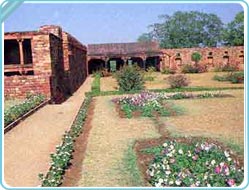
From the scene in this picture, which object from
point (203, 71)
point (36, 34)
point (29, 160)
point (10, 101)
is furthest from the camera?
point (203, 71)

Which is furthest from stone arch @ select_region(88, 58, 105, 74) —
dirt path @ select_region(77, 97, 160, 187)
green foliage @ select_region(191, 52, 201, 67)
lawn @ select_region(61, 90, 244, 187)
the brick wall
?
dirt path @ select_region(77, 97, 160, 187)

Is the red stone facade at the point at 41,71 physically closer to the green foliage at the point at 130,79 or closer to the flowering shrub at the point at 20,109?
the flowering shrub at the point at 20,109

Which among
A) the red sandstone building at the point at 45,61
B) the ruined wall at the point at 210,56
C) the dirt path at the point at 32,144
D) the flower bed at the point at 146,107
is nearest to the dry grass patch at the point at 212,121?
the flower bed at the point at 146,107

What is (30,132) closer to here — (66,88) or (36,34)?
(36,34)

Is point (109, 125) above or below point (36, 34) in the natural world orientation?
below

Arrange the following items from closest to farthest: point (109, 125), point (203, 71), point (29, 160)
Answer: point (29, 160) → point (109, 125) → point (203, 71)

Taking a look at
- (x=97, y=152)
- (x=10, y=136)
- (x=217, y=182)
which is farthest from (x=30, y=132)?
(x=217, y=182)

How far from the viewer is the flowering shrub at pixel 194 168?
4449mm

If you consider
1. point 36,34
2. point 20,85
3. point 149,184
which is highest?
point 36,34

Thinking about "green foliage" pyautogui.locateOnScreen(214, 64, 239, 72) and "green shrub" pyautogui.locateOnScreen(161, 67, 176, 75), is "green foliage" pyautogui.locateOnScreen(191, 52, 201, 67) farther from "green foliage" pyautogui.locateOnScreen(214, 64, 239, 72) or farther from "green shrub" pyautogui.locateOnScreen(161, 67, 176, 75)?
"green shrub" pyautogui.locateOnScreen(161, 67, 176, 75)

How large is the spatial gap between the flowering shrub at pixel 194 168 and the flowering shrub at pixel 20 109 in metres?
4.31

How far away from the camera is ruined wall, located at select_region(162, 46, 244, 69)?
104 feet

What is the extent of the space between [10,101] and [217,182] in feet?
30.3

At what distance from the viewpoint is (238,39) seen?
38906mm
